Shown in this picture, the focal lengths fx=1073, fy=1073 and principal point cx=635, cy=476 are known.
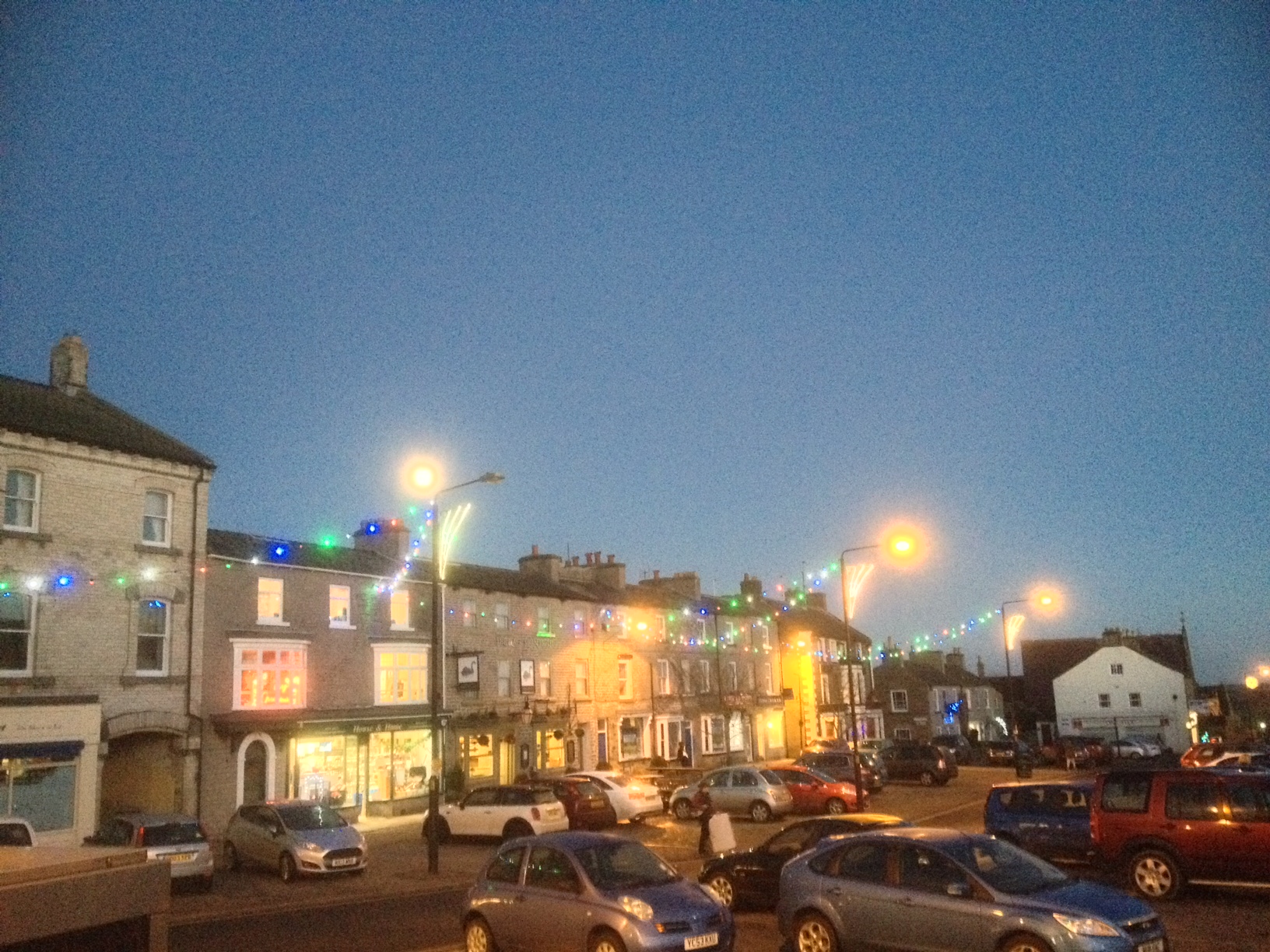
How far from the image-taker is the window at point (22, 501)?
2539 centimetres

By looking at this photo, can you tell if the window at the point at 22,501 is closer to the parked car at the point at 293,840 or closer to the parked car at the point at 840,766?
the parked car at the point at 293,840

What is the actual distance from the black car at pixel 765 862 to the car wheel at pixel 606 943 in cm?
460

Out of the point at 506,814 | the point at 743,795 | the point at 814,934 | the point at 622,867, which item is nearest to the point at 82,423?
the point at 506,814

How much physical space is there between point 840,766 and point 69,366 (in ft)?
90.1

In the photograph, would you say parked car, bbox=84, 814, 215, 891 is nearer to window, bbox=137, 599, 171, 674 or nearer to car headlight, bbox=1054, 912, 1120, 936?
window, bbox=137, 599, 171, 674

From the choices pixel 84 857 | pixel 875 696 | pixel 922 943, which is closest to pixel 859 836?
pixel 922 943

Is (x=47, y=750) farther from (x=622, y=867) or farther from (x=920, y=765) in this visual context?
(x=920, y=765)

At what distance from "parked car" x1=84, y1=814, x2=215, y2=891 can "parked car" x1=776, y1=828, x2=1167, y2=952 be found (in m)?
12.7

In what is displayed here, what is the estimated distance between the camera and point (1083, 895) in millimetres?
10328

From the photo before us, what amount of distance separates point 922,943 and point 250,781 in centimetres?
2388

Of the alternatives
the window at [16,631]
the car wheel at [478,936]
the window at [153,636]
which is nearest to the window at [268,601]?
the window at [153,636]

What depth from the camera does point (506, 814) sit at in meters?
25.7

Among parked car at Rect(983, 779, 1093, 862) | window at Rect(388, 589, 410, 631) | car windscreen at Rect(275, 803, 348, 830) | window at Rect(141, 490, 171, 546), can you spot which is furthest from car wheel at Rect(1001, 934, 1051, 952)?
window at Rect(388, 589, 410, 631)

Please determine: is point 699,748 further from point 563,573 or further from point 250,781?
point 250,781
